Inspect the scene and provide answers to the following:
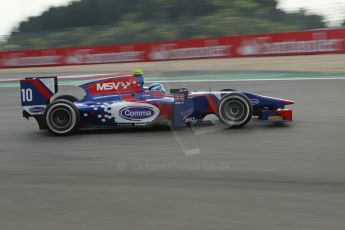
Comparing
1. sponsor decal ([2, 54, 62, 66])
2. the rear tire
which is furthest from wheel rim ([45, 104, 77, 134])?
sponsor decal ([2, 54, 62, 66])

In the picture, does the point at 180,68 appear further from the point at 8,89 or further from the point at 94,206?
the point at 94,206

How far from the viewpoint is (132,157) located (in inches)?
224

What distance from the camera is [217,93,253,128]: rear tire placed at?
22.2 ft

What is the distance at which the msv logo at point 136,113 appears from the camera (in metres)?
6.85

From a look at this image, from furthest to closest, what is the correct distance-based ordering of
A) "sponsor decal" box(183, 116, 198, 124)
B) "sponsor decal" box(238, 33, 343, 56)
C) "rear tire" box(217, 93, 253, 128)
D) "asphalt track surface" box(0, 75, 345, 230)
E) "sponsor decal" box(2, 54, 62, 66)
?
"sponsor decal" box(2, 54, 62, 66)
"sponsor decal" box(238, 33, 343, 56)
"sponsor decal" box(183, 116, 198, 124)
"rear tire" box(217, 93, 253, 128)
"asphalt track surface" box(0, 75, 345, 230)

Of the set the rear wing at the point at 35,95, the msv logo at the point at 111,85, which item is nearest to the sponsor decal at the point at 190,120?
the msv logo at the point at 111,85

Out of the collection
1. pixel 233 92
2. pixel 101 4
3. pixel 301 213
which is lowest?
pixel 301 213

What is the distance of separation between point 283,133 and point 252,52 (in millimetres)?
13133

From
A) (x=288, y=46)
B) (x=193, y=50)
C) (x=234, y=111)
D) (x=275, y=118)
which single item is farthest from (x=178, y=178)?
(x=193, y=50)

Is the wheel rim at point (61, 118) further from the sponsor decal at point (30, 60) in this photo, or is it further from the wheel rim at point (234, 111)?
the sponsor decal at point (30, 60)

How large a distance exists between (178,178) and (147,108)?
7.21 feet

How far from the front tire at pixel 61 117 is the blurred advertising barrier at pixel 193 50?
41.9ft

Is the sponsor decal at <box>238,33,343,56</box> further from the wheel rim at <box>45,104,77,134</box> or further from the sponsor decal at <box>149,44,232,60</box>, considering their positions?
the wheel rim at <box>45,104,77,134</box>

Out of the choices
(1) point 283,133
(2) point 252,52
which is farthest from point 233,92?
(2) point 252,52
